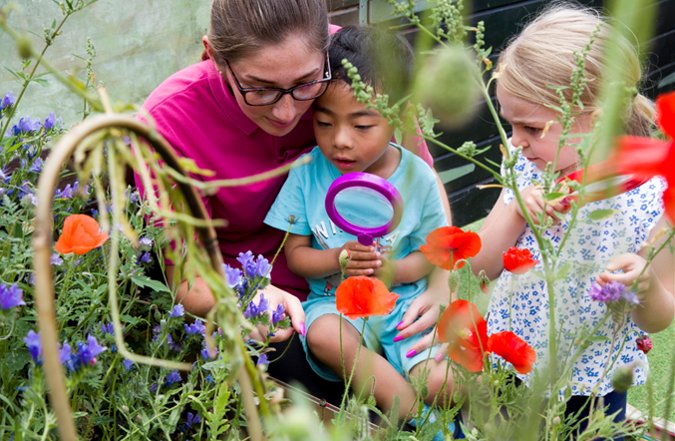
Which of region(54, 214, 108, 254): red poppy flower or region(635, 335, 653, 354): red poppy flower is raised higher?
region(54, 214, 108, 254): red poppy flower

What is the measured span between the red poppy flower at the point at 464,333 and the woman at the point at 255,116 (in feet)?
1.61

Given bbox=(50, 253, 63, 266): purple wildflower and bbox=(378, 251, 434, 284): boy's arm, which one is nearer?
bbox=(50, 253, 63, 266): purple wildflower

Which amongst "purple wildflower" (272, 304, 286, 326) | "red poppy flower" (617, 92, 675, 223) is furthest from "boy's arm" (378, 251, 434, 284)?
"red poppy flower" (617, 92, 675, 223)

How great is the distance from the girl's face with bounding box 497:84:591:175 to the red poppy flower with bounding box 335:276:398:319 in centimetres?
55

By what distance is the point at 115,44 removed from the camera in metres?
1.96

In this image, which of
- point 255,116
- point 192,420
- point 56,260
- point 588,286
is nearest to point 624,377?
point 192,420

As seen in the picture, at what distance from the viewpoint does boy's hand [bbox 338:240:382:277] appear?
1.34 metres

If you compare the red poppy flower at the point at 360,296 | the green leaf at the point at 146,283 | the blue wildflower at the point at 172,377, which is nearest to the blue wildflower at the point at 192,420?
the blue wildflower at the point at 172,377

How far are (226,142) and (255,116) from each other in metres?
0.11

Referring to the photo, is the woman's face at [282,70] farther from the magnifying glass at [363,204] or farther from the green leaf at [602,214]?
the green leaf at [602,214]

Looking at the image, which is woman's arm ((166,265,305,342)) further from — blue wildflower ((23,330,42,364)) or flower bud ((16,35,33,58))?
flower bud ((16,35,33,58))

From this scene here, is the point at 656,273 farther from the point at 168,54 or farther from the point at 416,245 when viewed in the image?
the point at 168,54

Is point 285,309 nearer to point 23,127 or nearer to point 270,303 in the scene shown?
point 270,303

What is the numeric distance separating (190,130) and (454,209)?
1780mm
